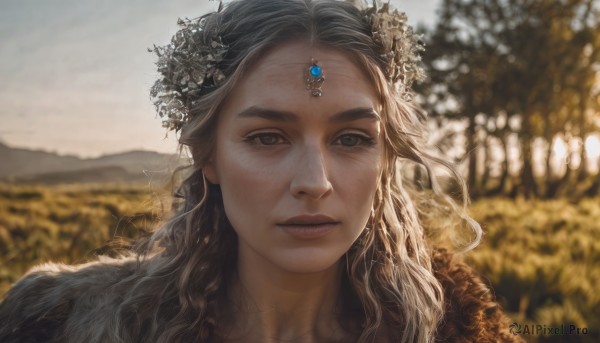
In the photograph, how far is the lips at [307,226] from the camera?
205 centimetres

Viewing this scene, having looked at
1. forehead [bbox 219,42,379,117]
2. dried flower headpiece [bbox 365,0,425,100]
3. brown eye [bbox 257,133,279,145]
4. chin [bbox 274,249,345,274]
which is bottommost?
chin [bbox 274,249,345,274]

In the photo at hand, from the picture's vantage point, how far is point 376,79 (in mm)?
2289

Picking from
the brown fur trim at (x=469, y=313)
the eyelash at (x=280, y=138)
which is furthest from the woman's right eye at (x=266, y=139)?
the brown fur trim at (x=469, y=313)

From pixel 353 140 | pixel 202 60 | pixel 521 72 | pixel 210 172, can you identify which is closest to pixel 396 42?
pixel 353 140

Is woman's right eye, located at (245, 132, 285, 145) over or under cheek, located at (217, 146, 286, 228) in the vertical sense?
over

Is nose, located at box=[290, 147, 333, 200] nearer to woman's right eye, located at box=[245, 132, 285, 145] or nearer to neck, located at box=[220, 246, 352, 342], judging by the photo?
woman's right eye, located at box=[245, 132, 285, 145]

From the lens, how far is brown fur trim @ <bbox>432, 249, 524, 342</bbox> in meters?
2.40

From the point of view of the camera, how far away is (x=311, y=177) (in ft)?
6.57

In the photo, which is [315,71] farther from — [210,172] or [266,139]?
[210,172]

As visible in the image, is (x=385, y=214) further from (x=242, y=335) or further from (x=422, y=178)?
(x=242, y=335)

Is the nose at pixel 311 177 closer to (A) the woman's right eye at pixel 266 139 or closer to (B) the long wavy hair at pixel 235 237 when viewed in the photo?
(A) the woman's right eye at pixel 266 139

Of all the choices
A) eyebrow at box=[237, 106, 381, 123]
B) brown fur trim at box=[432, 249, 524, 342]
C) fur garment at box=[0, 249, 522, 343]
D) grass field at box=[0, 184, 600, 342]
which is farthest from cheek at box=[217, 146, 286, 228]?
brown fur trim at box=[432, 249, 524, 342]

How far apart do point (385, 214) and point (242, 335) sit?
83 cm

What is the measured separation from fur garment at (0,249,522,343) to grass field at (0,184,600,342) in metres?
0.43
